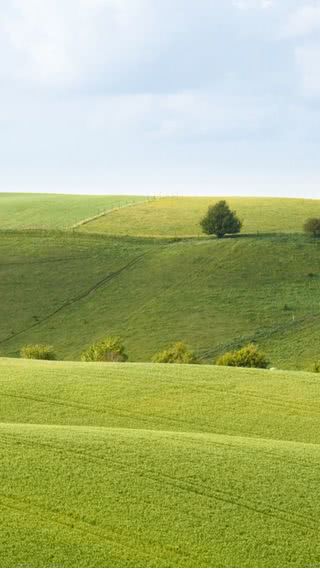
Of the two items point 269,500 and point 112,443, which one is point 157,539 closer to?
point 269,500

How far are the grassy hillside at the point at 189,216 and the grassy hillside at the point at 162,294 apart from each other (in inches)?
295

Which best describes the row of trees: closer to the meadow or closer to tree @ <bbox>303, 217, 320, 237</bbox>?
the meadow

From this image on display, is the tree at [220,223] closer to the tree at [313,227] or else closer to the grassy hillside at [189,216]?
the grassy hillside at [189,216]

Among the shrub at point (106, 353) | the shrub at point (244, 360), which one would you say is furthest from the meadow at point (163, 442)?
the shrub at point (106, 353)

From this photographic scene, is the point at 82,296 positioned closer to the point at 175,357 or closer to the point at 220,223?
the point at 220,223

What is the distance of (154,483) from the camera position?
21.0 meters

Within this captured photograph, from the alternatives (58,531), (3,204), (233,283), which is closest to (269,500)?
(58,531)

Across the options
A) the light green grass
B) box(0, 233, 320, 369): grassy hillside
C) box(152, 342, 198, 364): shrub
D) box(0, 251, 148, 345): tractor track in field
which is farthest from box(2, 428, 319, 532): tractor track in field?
the light green grass

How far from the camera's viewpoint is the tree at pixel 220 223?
98188 millimetres

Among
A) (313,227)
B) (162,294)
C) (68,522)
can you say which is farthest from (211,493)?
(313,227)

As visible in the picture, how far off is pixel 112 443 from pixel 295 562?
6.47 m

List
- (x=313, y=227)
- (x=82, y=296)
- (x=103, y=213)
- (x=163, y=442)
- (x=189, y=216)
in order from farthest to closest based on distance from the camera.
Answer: (x=103, y=213)
(x=189, y=216)
(x=313, y=227)
(x=82, y=296)
(x=163, y=442)

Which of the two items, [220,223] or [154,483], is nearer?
[154,483]

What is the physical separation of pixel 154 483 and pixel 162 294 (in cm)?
6004
